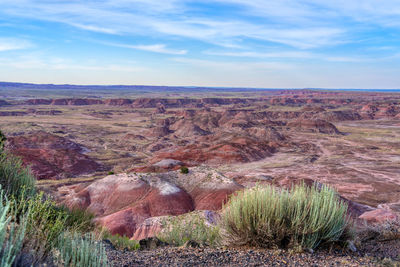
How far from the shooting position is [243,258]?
19.5 ft

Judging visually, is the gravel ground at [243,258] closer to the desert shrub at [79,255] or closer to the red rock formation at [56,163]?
the desert shrub at [79,255]

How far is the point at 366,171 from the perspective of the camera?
45.4 m

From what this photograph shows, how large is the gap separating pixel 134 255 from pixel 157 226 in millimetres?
12052

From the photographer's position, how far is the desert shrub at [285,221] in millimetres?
6477

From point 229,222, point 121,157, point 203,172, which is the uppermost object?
point 229,222

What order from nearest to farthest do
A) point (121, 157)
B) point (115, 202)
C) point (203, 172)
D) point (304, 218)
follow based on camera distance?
point (304, 218) < point (115, 202) < point (203, 172) < point (121, 157)

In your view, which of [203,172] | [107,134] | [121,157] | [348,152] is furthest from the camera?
[107,134]

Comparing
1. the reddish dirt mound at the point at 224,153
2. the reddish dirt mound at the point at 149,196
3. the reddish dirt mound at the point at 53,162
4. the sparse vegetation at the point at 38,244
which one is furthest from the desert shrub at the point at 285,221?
the reddish dirt mound at the point at 224,153

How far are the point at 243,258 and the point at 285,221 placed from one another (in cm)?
137

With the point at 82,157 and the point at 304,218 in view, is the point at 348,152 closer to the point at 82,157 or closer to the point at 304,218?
the point at 82,157

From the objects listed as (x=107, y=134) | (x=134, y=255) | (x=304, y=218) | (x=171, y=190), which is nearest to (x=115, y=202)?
(x=171, y=190)

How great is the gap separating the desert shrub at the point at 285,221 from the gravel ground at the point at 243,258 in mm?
300

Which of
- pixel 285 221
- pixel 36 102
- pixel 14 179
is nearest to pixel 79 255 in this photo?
pixel 285 221

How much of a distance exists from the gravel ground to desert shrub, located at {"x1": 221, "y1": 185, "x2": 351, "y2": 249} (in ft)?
0.99
